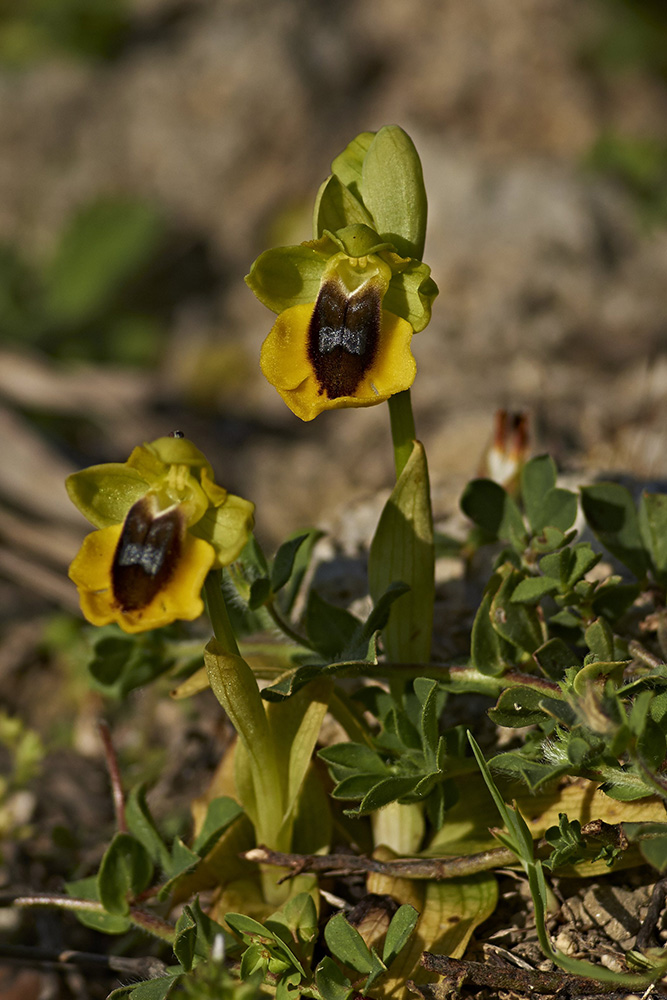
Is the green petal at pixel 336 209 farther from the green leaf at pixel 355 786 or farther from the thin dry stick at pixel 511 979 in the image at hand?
the thin dry stick at pixel 511 979

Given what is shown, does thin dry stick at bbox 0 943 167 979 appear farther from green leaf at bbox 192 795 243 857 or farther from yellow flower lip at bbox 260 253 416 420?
yellow flower lip at bbox 260 253 416 420

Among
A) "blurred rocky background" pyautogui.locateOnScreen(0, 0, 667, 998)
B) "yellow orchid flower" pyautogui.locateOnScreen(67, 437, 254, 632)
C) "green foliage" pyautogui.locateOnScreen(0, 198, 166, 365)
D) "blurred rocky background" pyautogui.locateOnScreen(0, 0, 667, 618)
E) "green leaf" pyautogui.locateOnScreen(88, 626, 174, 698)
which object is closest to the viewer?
"yellow orchid flower" pyautogui.locateOnScreen(67, 437, 254, 632)

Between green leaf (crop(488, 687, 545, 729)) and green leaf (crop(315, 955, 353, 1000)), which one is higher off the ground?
green leaf (crop(488, 687, 545, 729))

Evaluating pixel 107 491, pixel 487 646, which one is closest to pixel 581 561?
pixel 487 646

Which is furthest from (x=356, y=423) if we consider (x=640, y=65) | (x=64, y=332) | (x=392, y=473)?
(x=640, y=65)

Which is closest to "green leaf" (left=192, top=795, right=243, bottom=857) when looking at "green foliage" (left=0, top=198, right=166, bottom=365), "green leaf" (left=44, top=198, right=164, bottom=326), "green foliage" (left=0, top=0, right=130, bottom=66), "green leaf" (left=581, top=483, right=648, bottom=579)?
"green leaf" (left=581, top=483, right=648, bottom=579)

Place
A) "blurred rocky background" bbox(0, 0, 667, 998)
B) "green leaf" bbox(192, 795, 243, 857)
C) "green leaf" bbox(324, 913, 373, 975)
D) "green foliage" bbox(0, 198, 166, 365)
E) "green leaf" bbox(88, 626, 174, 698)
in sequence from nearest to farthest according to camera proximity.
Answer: "green leaf" bbox(324, 913, 373, 975) < "green leaf" bbox(192, 795, 243, 857) < "green leaf" bbox(88, 626, 174, 698) < "blurred rocky background" bbox(0, 0, 667, 998) < "green foliage" bbox(0, 198, 166, 365)
